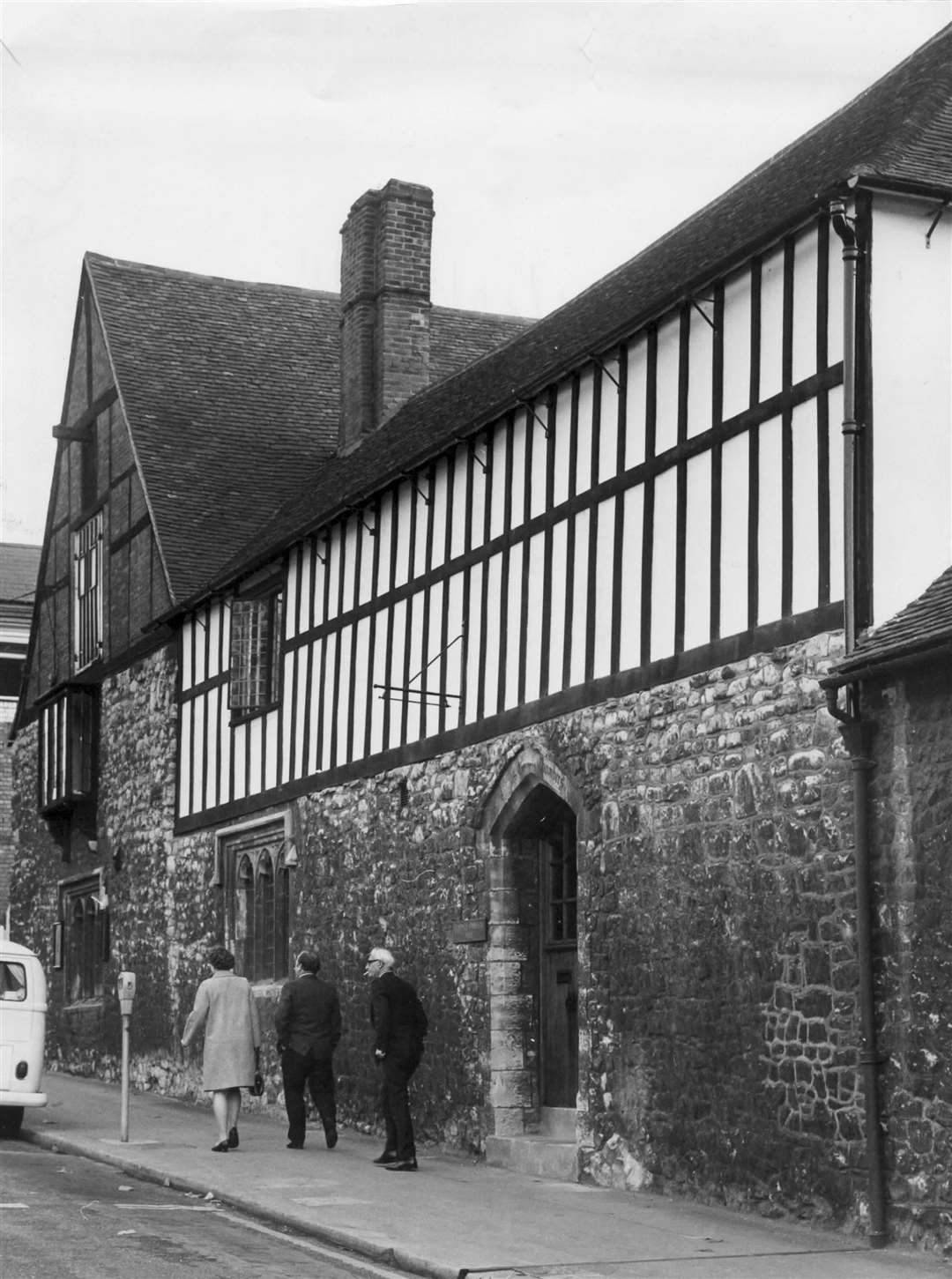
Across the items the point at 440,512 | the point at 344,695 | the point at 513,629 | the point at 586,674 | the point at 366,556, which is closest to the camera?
the point at 586,674

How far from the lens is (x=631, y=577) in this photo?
12891 millimetres

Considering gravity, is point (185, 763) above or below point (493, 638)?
below

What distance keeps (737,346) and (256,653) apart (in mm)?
8604

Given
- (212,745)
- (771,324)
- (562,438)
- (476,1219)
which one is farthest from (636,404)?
(212,745)

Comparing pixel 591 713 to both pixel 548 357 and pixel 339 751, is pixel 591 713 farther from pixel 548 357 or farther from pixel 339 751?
pixel 339 751

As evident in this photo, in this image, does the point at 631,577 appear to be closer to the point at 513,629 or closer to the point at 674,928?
the point at 513,629

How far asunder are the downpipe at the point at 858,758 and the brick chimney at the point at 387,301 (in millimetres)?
11497

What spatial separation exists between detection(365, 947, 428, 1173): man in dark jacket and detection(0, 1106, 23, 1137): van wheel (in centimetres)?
347

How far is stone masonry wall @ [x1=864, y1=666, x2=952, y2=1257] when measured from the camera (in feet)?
31.7

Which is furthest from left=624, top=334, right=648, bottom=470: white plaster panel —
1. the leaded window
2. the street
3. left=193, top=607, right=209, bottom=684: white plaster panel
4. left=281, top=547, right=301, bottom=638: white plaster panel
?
left=193, top=607, right=209, bottom=684: white plaster panel

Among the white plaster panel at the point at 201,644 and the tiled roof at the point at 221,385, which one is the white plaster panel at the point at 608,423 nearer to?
the white plaster panel at the point at 201,644

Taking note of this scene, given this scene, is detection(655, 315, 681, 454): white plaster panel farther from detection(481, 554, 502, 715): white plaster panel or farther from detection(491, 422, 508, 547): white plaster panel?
detection(481, 554, 502, 715): white plaster panel

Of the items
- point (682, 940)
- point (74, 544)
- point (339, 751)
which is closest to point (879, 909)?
point (682, 940)

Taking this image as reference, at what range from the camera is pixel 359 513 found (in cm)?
1731
